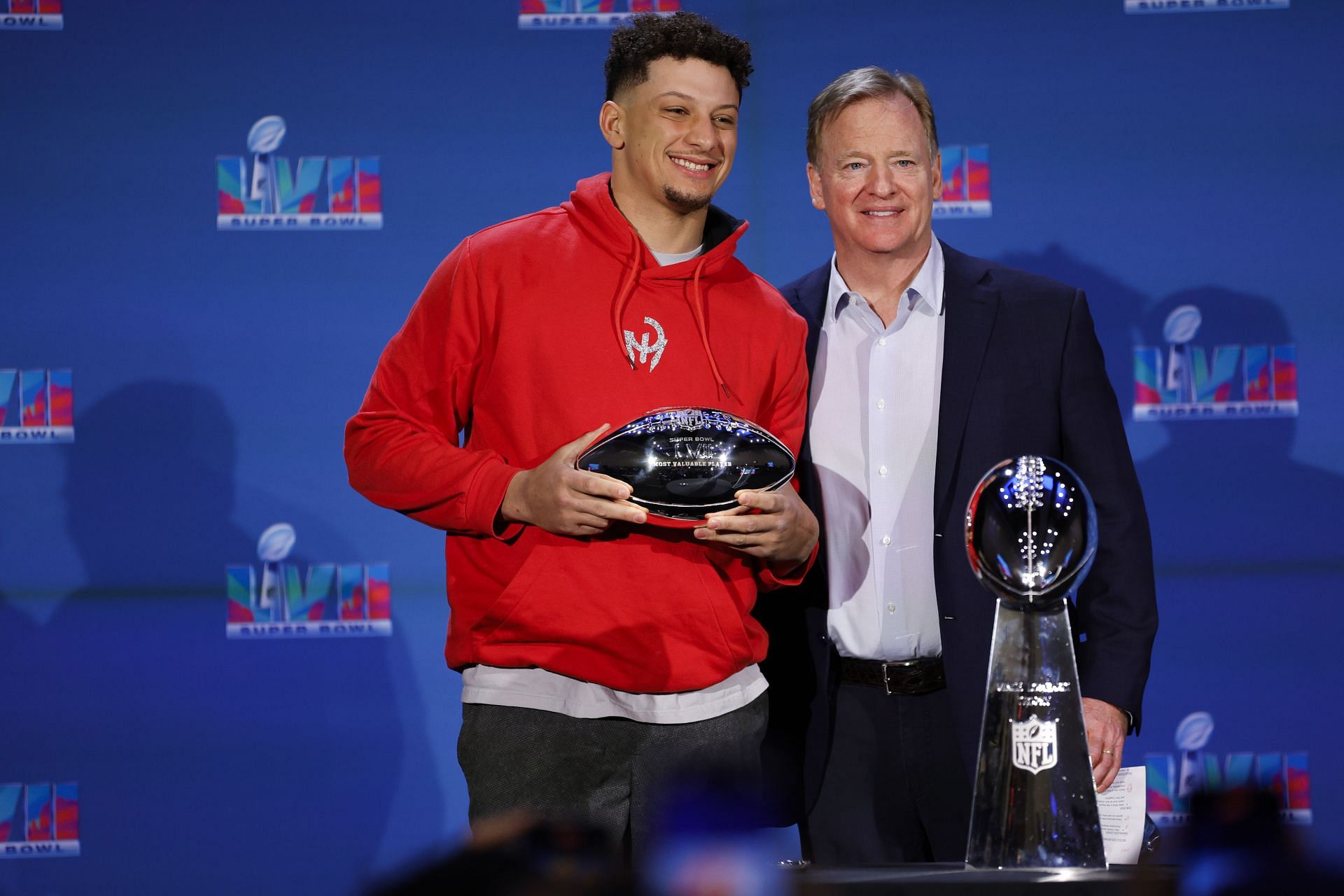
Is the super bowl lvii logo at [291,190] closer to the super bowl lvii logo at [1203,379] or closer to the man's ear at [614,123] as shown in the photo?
the man's ear at [614,123]

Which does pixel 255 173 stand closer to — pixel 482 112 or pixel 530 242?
pixel 482 112

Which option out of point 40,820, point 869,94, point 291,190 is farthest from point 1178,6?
point 40,820

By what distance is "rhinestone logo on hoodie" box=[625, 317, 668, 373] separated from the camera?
2012 mm

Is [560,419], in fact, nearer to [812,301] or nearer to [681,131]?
[681,131]

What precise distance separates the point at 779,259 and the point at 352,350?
47.4 inches

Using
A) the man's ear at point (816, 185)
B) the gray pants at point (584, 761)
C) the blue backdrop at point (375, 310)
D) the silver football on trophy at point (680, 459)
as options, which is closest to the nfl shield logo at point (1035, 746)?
the silver football on trophy at point (680, 459)

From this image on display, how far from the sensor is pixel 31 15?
3494mm

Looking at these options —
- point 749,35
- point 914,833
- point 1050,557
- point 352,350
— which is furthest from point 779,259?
point 1050,557

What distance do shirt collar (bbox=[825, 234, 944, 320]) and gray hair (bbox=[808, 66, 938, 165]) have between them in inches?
7.9

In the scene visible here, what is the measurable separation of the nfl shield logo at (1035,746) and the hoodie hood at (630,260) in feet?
3.47

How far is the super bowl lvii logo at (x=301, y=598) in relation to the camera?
3465 mm

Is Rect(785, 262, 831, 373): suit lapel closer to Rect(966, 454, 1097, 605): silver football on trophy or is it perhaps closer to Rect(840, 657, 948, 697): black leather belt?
Rect(840, 657, 948, 697): black leather belt

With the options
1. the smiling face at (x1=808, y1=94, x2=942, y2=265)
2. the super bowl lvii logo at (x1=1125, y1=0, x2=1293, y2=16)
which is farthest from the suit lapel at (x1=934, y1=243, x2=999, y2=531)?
the super bowl lvii logo at (x1=1125, y1=0, x2=1293, y2=16)

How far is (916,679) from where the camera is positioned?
2285 mm
